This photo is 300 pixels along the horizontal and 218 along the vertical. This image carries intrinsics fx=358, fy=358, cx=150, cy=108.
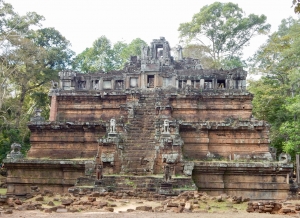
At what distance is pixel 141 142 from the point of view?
703 inches

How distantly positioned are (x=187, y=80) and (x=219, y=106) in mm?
2599

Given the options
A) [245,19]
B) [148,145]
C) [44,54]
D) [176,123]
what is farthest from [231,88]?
[245,19]

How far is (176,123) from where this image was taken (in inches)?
696

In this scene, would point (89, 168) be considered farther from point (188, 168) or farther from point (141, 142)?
point (188, 168)

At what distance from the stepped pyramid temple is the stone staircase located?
48 millimetres

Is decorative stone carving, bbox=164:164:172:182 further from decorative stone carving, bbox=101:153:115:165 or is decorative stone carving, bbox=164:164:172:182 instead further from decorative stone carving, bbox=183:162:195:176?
decorative stone carving, bbox=101:153:115:165

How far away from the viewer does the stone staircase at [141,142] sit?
16.6m

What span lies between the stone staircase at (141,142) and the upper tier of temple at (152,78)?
1.80m

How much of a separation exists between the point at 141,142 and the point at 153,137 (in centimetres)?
68

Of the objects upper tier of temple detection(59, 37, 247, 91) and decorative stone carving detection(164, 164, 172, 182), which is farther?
upper tier of temple detection(59, 37, 247, 91)

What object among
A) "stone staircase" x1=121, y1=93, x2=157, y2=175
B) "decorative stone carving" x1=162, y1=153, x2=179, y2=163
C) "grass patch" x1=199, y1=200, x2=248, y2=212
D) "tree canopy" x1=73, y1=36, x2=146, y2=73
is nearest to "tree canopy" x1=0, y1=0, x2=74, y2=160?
"tree canopy" x1=73, y1=36, x2=146, y2=73

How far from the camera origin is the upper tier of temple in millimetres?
21234

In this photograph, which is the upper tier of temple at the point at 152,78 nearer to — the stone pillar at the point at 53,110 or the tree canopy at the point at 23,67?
the stone pillar at the point at 53,110

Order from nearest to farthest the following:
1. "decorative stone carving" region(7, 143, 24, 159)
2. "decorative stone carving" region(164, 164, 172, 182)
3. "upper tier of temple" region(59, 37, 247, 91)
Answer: "decorative stone carving" region(164, 164, 172, 182) → "decorative stone carving" region(7, 143, 24, 159) → "upper tier of temple" region(59, 37, 247, 91)
